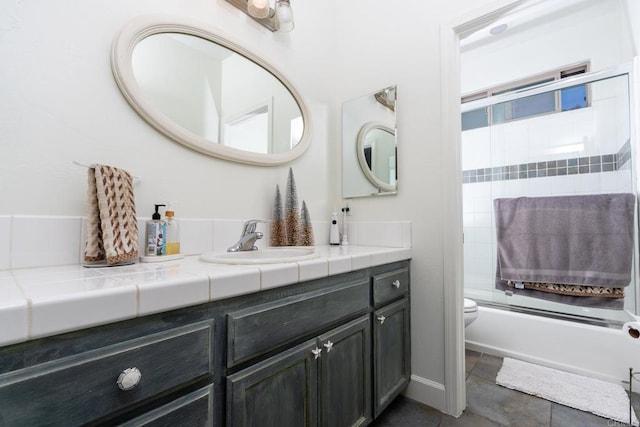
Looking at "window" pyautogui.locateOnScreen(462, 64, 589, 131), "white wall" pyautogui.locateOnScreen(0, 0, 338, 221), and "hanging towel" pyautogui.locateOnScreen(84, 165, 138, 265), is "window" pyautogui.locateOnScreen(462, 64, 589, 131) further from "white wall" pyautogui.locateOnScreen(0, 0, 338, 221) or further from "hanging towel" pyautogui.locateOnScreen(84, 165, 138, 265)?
"hanging towel" pyautogui.locateOnScreen(84, 165, 138, 265)

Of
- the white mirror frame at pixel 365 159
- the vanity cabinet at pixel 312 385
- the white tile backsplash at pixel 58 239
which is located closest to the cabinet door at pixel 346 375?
the vanity cabinet at pixel 312 385

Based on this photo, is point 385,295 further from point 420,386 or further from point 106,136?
point 106,136

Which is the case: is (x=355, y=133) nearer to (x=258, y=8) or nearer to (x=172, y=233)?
(x=258, y=8)

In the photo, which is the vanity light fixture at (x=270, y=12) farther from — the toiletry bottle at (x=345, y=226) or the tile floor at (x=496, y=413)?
the tile floor at (x=496, y=413)

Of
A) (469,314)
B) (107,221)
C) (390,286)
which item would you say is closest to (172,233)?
(107,221)

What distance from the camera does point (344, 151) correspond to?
1.93 meters

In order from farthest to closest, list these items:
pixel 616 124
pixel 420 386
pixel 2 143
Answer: pixel 616 124 → pixel 420 386 → pixel 2 143

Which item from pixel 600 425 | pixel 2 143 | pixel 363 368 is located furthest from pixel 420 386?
pixel 2 143

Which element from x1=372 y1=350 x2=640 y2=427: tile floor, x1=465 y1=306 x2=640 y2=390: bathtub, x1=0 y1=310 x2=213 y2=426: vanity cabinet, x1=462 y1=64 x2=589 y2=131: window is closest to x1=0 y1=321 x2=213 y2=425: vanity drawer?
x1=0 y1=310 x2=213 y2=426: vanity cabinet

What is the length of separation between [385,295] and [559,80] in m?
2.41

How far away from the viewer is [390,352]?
53.5 inches

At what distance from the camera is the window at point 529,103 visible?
2361 millimetres

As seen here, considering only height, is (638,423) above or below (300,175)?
A: below

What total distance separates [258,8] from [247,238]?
1.14 meters
